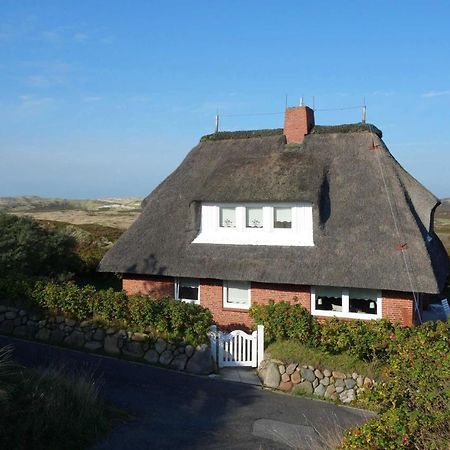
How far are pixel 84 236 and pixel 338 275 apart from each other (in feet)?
68.1

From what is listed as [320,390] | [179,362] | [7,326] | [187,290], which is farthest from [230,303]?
[7,326]

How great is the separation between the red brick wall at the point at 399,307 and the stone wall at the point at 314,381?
388cm

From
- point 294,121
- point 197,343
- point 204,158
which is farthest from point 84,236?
point 197,343

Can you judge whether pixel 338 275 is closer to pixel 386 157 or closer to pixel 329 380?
pixel 329 380

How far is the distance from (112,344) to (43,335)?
2.54 metres

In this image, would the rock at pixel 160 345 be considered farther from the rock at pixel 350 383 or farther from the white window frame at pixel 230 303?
the rock at pixel 350 383

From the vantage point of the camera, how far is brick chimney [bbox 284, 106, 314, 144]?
21.6 m

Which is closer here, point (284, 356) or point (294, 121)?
point (284, 356)

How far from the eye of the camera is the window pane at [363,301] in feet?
56.2

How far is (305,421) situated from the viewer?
1158 centimetres

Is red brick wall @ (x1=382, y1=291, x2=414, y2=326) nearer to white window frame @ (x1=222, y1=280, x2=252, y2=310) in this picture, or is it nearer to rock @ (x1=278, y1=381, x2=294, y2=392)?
rock @ (x1=278, y1=381, x2=294, y2=392)

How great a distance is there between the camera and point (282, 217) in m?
18.6

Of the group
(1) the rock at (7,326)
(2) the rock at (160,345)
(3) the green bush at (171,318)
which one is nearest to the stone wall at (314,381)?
(3) the green bush at (171,318)

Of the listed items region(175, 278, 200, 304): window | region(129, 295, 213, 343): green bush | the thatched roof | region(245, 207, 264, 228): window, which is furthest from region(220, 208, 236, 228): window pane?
region(129, 295, 213, 343): green bush
